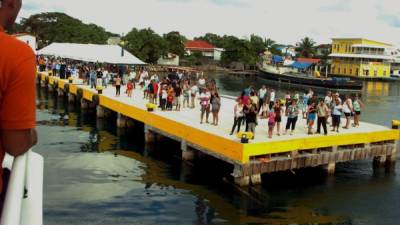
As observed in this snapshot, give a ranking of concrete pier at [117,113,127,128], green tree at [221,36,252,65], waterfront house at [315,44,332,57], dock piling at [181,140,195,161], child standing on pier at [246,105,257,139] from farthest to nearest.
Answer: waterfront house at [315,44,332,57], green tree at [221,36,252,65], concrete pier at [117,113,127,128], dock piling at [181,140,195,161], child standing on pier at [246,105,257,139]

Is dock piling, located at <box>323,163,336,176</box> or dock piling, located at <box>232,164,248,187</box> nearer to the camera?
dock piling, located at <box>232,164,248,187</box>

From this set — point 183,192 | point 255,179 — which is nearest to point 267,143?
point 255,179

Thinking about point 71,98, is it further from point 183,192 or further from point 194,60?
point 194,60

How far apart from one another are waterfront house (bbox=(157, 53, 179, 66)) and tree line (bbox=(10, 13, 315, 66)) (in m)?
1.12

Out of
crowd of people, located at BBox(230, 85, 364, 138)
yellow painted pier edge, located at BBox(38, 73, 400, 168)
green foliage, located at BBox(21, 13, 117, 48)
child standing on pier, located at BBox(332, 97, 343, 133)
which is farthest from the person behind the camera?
green foliage, located at BBox(21, 13, 117, 48)

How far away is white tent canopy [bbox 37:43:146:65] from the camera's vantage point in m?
39.9

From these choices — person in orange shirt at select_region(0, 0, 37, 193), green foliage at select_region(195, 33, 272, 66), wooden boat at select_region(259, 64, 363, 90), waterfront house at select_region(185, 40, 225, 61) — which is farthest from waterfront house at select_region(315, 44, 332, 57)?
person in orange shirt at select_region(0, 0, 37, 193)

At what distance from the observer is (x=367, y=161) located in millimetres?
20781

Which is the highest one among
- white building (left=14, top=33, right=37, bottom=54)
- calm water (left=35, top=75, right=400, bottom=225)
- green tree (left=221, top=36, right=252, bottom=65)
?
green tree (left=221, top=36, right=252, bottom=65)

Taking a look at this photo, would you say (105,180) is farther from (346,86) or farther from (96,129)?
(346,86)

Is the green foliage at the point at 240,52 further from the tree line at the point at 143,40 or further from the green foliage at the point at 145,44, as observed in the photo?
the green foliage at the point at 145,44

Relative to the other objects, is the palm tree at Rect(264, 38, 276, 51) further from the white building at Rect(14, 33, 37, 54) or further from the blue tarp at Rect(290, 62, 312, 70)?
the white building at Rect(14, 33, 37, 54)

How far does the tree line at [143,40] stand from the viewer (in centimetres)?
9294

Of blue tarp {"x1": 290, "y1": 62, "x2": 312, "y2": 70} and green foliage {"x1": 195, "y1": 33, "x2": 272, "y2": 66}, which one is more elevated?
green foliage {"x1": 195, "y1": 33, "x2": 272, "y2": 66}
